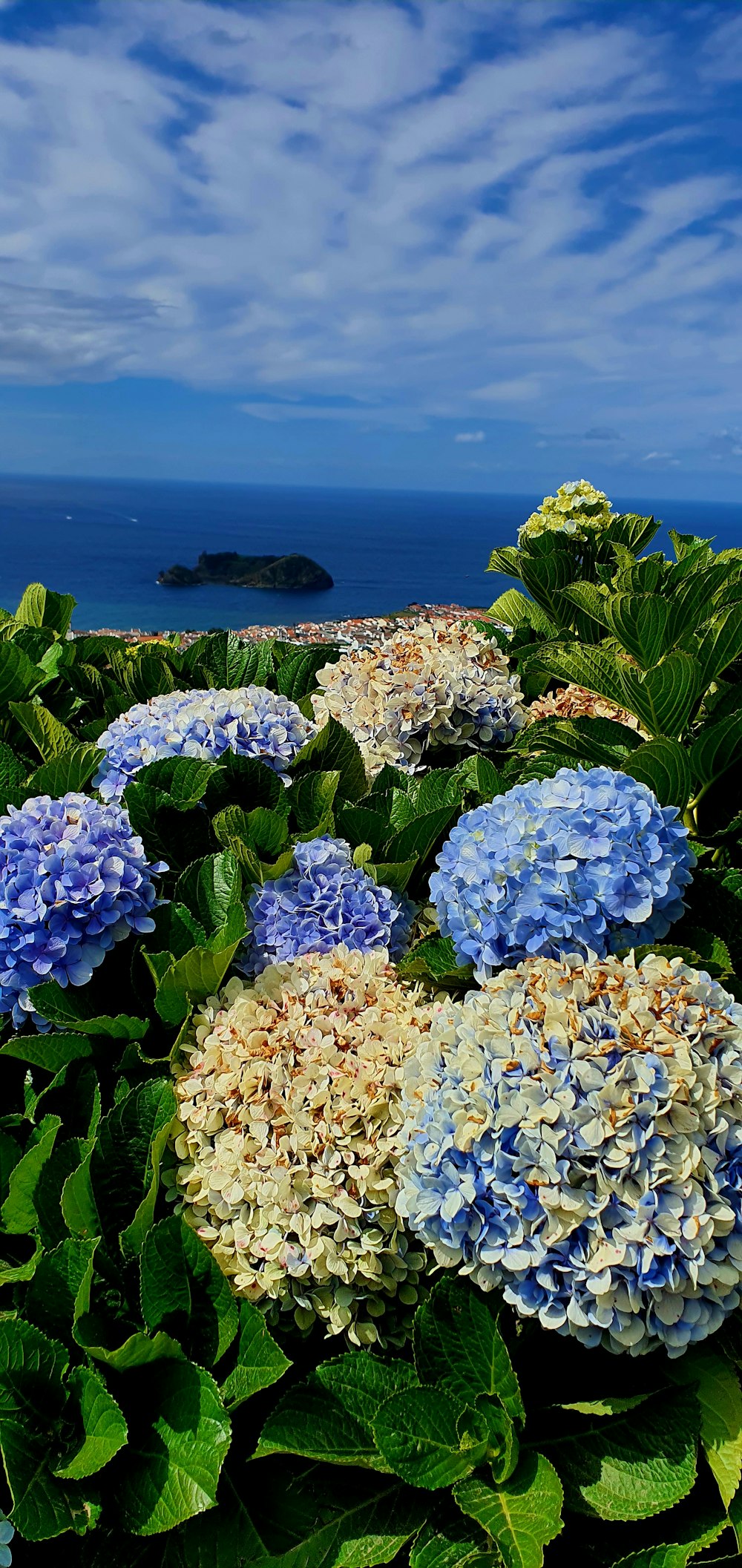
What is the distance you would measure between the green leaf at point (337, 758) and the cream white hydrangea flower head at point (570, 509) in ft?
8.82

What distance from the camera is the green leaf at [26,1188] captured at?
5.49ft

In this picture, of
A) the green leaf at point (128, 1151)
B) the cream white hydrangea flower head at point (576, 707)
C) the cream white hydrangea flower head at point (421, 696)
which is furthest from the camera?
the cream white hydrangea flower head at point (576, 707)

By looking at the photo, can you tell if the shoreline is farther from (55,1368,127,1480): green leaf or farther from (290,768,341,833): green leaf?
(55,1368,127,1480): green leaf

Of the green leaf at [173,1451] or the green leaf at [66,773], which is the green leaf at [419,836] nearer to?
the green leaf at [66,773]

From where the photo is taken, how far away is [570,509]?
5004 millimetres

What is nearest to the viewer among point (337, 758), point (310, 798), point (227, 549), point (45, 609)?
point (310, 798)

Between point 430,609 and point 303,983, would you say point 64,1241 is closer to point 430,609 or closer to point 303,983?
point 303,983

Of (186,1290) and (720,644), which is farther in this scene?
(720,644)

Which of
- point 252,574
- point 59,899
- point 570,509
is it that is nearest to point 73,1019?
point 59,899

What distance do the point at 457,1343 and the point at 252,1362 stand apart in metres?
0.32

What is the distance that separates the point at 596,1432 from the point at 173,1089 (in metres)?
0.87

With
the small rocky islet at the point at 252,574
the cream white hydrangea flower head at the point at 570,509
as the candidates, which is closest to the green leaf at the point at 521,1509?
the cream white hydrangea flower head at the point at 570,509

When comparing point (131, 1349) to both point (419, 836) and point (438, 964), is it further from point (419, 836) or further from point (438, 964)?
point (419, 836)

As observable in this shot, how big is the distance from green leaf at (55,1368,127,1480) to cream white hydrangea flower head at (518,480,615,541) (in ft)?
13.8
